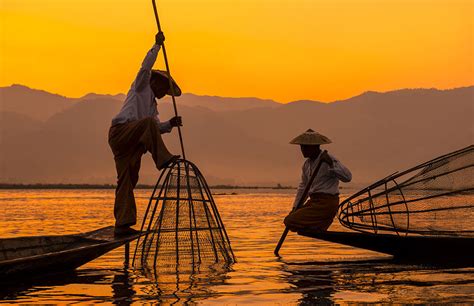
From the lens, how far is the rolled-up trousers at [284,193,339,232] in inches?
460

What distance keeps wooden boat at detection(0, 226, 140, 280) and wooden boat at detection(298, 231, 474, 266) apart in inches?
111

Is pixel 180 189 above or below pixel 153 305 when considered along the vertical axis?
above

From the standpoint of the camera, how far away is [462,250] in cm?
1052

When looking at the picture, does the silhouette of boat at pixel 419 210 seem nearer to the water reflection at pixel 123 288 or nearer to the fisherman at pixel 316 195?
the fisherman at pixel 316 195

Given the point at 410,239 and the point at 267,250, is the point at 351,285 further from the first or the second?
the point at 267,250

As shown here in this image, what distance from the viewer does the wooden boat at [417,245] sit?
34.6ft

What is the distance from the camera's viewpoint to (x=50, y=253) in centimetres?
869

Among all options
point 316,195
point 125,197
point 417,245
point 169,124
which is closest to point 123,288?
point 125,197

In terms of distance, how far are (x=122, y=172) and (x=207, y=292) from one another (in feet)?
8.67

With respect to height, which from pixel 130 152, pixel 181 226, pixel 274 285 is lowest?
pixel 274 285

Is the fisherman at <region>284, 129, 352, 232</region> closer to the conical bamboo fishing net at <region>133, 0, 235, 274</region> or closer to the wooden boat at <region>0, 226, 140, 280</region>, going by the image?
the conical bamboo fishing net at <region>133, 0, 235, 274</region>

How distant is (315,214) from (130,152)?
2.75 metres

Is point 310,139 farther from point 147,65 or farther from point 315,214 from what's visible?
point 147,65

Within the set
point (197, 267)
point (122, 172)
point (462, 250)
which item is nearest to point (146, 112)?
point (122, 172)
